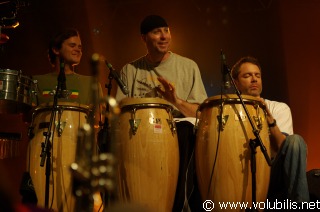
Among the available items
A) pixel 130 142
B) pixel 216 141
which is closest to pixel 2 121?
pixel 130 142

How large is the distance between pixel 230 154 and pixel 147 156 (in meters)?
0.58

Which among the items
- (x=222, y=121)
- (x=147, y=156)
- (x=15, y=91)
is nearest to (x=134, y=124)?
(x=147, y=156)

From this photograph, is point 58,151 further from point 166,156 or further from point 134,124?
point 166,156

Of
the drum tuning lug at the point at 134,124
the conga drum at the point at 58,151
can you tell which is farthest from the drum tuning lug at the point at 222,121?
the conga drum at the point at 58,151

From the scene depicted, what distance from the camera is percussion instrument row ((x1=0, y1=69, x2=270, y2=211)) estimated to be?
3369 millimetres

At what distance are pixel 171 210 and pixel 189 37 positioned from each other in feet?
12.7

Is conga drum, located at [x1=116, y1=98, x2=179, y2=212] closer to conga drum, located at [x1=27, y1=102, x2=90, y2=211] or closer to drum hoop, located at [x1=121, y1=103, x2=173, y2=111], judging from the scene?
drum hoop, located at [x1=121, y1=103, x2=173, y2=111]

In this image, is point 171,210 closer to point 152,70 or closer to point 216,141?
point 216,141

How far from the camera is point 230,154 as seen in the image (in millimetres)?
3363

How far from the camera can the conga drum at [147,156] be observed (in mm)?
3402

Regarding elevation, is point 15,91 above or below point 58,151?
above

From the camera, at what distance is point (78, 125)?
3799 millimetres

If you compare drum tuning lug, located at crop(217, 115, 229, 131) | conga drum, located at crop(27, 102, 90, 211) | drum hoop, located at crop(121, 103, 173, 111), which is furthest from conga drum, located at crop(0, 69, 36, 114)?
drum tuning lug, located at crop(217, 115, 229, 131)

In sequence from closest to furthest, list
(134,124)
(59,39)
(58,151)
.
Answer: (134,124) < (58,151) < (59,39)
